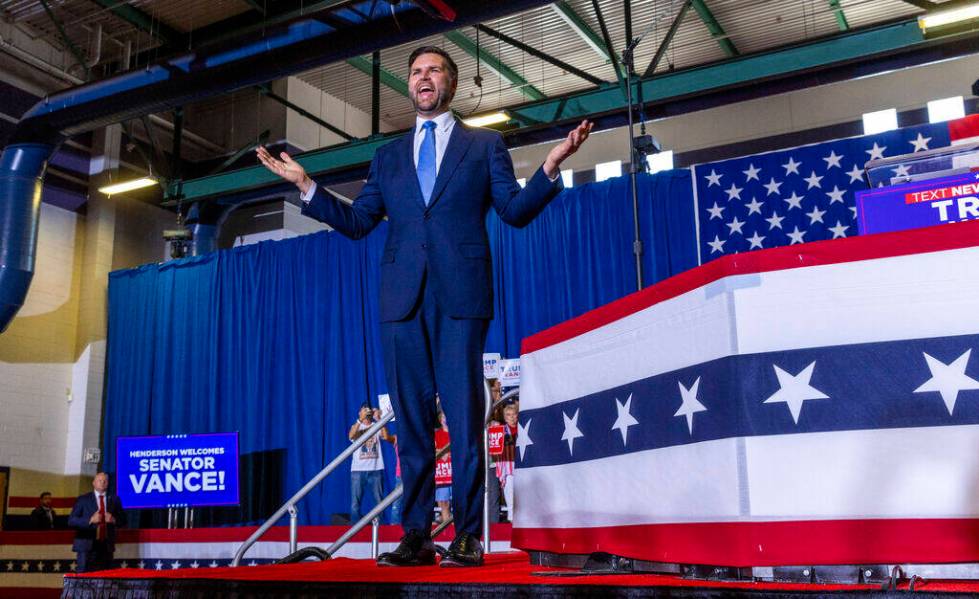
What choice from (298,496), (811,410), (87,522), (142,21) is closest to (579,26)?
(142,21)

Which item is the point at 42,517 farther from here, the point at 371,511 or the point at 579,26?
the point at 579,26

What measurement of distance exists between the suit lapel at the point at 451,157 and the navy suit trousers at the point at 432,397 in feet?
0.86

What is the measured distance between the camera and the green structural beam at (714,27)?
985 cm

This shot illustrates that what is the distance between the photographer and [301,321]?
35.0 ft

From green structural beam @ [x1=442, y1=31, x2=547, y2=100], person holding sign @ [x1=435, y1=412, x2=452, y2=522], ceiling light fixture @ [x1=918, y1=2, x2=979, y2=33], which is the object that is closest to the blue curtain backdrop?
person holding sign @ [x1=435, y1=412, x2=452, y2=522]

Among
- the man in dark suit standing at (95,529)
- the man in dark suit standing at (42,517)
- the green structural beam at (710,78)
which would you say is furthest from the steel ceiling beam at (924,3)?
the man in dark suit standing at (42,517)

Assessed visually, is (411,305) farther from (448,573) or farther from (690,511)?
(690,511)

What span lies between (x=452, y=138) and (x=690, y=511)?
3.99ft

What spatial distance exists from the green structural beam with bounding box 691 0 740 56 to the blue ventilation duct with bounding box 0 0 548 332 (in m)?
4.24

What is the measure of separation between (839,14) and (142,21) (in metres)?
8.26

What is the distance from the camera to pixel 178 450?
900 cm

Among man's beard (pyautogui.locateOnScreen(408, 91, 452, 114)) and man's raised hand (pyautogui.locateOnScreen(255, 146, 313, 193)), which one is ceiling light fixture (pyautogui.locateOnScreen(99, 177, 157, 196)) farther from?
man's beard (pyautogui.locateOnScreen(408, 91, 452, 114))

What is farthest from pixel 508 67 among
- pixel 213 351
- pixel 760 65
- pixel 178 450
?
pixel 178 450

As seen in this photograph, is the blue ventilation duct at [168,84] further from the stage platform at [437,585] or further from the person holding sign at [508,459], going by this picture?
the stage platform at [437,585]
